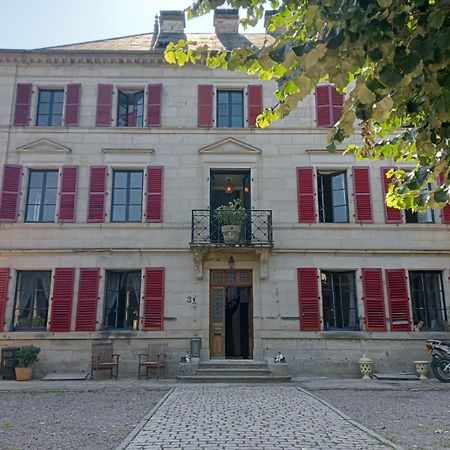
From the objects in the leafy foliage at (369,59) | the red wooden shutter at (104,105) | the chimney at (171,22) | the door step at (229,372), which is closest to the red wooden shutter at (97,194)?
the red wooden shutter at (104,105)

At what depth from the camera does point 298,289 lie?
540 inches

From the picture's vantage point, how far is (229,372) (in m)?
12.4

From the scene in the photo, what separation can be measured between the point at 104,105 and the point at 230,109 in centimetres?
404

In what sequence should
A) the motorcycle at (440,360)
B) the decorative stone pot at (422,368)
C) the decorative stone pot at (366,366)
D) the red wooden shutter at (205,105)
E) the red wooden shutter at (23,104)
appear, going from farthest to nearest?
the red wooden shutter at (205,105) < the red wooden shutter at (23,104) < the decorative stone pot at (366,366) < the decorative stone pot at (422,368) < the motorcycle at (440,360)

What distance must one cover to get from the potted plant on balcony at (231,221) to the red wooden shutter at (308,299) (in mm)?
2181

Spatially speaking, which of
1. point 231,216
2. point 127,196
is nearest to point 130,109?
point 127,196

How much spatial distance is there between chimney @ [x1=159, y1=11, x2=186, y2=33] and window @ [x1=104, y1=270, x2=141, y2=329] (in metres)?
9.37

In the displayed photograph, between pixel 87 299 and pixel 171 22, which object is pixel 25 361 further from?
pixel 171 22

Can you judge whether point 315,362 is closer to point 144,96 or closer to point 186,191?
point 186,191

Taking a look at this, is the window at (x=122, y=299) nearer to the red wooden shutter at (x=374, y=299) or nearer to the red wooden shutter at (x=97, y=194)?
the red wooden shutter at (x=97, y=194)

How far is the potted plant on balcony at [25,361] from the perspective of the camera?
12.6 meters

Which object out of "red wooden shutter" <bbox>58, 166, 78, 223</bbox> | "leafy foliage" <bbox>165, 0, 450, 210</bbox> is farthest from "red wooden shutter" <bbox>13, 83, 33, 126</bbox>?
"leafy foliage" <bbox>165, 0, 450, 210</bbox>

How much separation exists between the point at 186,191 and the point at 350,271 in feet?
18.1

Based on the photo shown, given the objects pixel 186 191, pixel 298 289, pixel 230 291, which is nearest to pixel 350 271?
pixel 298 289
